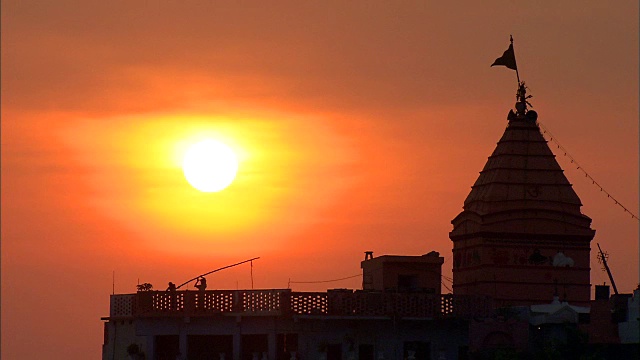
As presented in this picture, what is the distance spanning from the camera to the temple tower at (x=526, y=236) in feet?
323

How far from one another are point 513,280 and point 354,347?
Answer: 13884mm

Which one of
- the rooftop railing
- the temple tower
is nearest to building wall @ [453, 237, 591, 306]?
the temple tower

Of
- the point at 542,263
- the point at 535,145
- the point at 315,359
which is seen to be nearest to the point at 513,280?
the point at 542,263

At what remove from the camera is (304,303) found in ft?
287

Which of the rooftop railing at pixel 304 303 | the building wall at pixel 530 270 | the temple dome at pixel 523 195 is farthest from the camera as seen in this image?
the temple dome at pixel 523 195

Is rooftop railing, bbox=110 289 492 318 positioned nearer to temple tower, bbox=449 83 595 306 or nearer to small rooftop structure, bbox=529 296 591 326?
small rooftop structure, bbox=529 296 591 326

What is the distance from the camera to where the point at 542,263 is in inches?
3900

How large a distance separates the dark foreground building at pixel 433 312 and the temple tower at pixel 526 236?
0.06 meters

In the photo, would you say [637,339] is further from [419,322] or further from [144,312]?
[144,312]

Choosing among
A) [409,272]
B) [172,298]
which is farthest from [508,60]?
[172,298]

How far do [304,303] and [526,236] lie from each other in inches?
688

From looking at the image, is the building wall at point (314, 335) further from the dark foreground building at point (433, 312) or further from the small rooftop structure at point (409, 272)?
the small rooftop structure at point (409, 272)

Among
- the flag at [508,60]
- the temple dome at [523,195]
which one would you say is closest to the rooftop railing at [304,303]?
the temple dome at [523,195]

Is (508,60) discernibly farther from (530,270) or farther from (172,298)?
(172,298)
